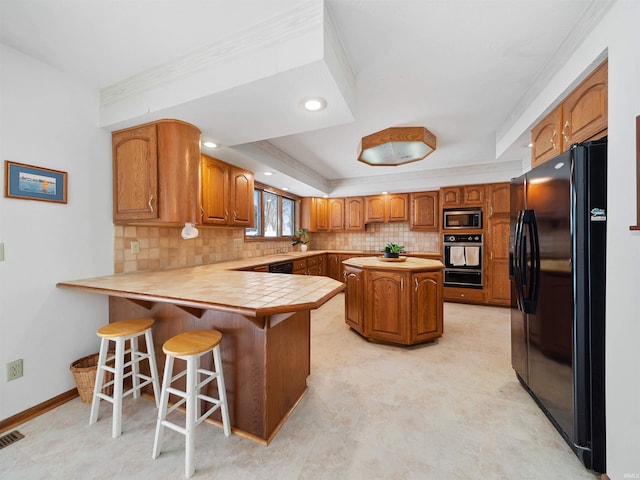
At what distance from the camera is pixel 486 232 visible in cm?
422

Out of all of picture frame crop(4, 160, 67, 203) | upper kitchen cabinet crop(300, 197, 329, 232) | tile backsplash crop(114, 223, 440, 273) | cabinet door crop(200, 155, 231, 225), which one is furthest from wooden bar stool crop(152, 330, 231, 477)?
upper kitchen cabinet crop(300, 197, 329, 232)

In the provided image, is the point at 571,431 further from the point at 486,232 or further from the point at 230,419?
the point at 486,232

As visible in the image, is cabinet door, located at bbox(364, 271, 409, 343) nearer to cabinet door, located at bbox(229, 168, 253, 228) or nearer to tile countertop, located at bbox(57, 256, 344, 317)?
tile countertop, located at bbox(57, 256, 344, 317)

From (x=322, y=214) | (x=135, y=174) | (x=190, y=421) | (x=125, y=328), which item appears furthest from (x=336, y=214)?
(x=190, y=421)

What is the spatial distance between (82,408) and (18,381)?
418 millimetres

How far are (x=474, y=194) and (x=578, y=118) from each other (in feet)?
9.72

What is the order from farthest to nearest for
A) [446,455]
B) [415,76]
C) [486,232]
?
[486,232] < [415,76] < [446,455]

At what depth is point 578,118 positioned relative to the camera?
156cm

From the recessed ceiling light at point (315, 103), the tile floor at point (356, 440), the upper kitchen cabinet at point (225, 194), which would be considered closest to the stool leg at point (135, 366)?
the tile floor at point (356, 440)

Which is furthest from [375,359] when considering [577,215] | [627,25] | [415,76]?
[627,25]

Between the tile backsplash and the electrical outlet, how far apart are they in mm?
787

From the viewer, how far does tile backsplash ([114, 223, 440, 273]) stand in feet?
7.45

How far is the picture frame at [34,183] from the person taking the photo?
1589 millimetres

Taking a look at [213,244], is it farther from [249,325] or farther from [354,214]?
[354,214]
